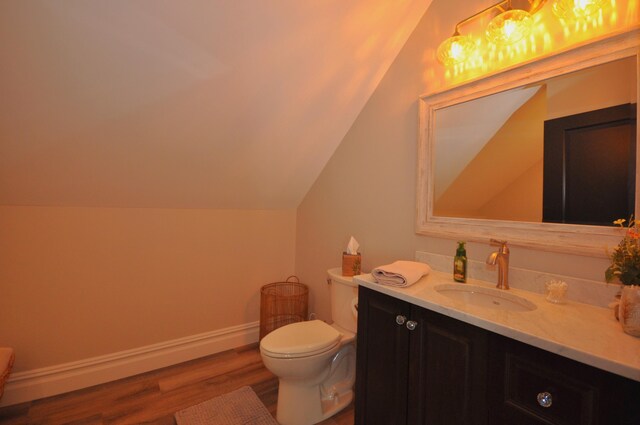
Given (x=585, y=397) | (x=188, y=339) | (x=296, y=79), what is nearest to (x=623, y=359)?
(x=585, y=397)

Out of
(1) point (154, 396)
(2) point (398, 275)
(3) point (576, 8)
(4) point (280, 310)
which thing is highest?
(3) point (576, 8)

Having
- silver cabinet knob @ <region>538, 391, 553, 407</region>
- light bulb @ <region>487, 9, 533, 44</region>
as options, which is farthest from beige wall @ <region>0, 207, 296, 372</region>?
silver cabinet knob @ <region>538, 391, 553, 407</region>

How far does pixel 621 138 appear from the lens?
1060mm

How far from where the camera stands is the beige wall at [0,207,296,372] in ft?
5.87

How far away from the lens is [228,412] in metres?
1.71

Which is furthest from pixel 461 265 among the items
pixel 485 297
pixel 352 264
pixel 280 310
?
pixel 280 310

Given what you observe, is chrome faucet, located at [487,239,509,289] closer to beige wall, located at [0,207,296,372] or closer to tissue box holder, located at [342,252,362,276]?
tissue box holder, located at [342,252,362,276]

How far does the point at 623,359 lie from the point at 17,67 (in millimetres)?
2308

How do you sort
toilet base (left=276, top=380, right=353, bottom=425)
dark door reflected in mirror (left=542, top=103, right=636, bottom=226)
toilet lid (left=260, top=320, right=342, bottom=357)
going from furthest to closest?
toilet base (left=276, top=380, right=353, bottom=425)
toilet lid (left=260, top=320, right=342, bottom=357)
dark door reflected in mirror (left=542, top=103, right=636, bottom=226)

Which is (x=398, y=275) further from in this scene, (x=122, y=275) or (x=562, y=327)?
(x=122, y=275)

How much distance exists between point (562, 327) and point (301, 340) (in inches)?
46.7

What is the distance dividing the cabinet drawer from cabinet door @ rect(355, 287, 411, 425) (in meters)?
0.38

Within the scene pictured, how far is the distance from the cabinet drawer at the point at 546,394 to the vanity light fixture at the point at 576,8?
1.29 meters

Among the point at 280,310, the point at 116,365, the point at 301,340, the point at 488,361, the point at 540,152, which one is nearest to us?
the point at 488,361
